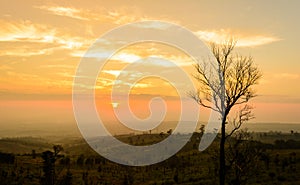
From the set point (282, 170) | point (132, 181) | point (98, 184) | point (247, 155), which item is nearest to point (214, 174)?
point (282, 170)

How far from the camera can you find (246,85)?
2867 cm

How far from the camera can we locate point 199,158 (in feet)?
268

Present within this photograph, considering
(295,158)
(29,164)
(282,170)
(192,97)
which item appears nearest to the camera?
(192,97)

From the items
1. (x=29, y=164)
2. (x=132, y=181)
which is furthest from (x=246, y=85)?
(x=29, y=164)

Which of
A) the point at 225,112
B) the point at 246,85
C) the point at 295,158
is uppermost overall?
the point at 246,85

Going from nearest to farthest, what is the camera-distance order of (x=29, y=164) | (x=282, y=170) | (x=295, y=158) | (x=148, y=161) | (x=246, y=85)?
(x=246, y=85)
(x=282, y=170)
(x=295, y=158)
(x=29, y=164)
(x=148, y=161)

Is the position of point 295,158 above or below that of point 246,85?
below

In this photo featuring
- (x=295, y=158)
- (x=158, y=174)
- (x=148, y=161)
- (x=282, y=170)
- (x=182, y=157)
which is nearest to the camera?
(x=282, y=170)

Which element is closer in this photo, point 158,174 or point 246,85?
A: point 246,85

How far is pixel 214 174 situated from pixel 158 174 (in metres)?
14.7

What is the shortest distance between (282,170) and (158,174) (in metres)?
24.6

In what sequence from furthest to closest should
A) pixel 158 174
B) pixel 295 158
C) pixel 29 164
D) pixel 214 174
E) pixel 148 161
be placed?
pixel 148 161 < pixel 29 164 < pixel 158 174 < pixel 295 158 < pixel 214 174

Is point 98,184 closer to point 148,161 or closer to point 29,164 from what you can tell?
point 29,164

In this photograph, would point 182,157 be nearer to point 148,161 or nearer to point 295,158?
point 148,161
